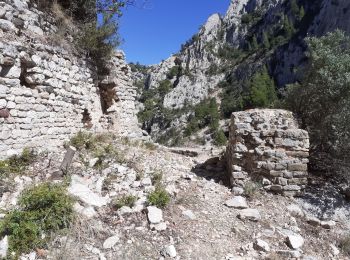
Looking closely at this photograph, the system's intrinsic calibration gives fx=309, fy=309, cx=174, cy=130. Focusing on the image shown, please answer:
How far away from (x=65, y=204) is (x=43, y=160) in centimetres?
212

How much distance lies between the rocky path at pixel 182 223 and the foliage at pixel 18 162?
20 cm

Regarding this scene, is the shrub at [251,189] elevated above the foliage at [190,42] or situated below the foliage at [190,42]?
below

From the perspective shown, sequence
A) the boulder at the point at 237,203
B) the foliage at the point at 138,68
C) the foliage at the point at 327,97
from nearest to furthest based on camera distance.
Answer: the boulder at the point at 237,203 < the foliage at the point at 327,97 < the foliage at the point at 138,68

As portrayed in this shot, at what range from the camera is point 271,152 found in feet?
18.3

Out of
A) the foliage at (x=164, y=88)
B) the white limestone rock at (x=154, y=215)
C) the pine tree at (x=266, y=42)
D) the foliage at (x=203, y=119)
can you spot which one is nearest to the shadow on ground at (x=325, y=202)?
the white limestone rock at (x=154, y=215)

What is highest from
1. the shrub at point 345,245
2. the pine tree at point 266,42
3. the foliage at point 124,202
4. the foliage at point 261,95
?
the pine tree at point 266,42

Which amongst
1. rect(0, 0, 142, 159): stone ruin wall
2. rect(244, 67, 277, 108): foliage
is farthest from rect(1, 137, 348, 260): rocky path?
rect(244, 67, 277, 108): foliage

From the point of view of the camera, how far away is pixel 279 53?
223 feet

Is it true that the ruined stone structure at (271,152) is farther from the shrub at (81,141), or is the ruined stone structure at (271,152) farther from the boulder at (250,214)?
the shrub at (81,141)

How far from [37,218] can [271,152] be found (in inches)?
154

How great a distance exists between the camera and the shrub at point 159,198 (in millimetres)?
4633

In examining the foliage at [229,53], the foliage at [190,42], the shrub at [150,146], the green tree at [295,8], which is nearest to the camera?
the shrub at [150,146]

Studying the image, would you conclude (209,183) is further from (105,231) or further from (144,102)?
(144,102)

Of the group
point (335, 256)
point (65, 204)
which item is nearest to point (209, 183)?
point (335, 256)
